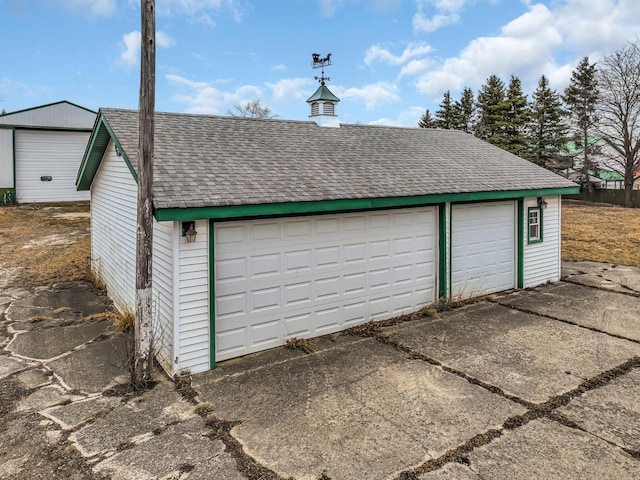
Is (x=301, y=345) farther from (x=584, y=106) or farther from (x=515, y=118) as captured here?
(x=584, y=106)

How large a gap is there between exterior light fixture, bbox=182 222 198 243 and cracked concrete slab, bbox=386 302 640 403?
11.8 feet

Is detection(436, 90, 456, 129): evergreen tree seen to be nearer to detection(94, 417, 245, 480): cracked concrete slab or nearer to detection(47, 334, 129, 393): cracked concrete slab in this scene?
detection(47, 334, 129, 393): cracked concrete slab

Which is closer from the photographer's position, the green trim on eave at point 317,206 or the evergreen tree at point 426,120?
the green trim on eave at point 317,206

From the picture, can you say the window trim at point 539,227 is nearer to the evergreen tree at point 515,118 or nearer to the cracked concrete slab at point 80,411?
the cracked concrete slab at point 80,411

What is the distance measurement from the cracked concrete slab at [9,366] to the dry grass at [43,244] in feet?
16.3

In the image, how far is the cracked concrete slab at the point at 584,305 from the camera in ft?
25.5

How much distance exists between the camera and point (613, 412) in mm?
4844

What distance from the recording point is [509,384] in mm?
5559

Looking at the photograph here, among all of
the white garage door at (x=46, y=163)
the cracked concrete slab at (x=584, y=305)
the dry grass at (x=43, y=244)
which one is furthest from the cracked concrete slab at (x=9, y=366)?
the white garage door at (x=46, y=163)

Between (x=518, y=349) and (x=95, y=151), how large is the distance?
8877 millimetres

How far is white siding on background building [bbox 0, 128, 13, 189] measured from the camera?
72.3 feet

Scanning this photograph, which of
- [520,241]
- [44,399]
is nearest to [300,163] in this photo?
[44,399]

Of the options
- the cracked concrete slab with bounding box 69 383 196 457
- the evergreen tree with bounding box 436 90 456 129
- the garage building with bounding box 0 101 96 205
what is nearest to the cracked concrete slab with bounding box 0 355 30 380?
the cracked concrete slab with bounding box 69 383 196 457

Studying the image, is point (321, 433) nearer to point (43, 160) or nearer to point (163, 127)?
point (163, 127)
